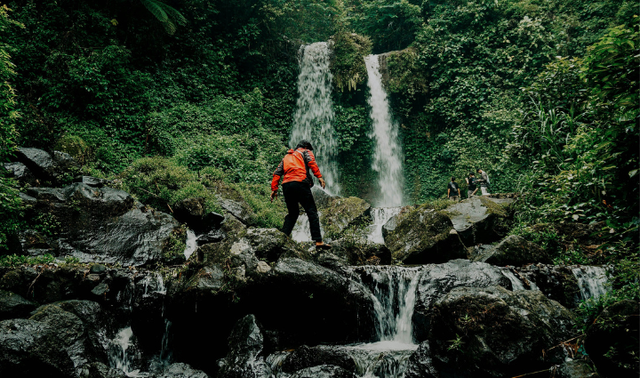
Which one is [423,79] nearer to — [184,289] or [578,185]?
[578,185]

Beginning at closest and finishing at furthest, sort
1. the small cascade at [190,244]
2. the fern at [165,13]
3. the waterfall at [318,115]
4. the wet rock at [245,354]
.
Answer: the wet rock at [245,354]
the small cascade at [190,244]
the fern at [165,13]
the waterfall at [318,115]

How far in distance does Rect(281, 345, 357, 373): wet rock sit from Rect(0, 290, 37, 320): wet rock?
12.3 feet

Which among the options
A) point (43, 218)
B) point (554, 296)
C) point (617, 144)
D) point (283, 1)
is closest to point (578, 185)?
point (554, 296)

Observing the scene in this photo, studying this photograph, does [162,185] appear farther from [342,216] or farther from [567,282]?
[567,282]

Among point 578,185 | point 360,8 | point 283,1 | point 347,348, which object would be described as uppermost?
point 360,8

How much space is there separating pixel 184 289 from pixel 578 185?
6995 mm

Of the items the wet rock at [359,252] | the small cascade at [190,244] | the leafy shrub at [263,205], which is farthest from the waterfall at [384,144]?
the small cascade at [190,244]

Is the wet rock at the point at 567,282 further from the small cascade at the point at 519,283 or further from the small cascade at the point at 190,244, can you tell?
the small cascade at the point at 190,244

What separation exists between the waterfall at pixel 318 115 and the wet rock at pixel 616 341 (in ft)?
44.8

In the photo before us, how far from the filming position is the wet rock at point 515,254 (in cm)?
653

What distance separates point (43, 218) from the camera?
714 cm

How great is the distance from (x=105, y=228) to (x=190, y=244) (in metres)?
1.87

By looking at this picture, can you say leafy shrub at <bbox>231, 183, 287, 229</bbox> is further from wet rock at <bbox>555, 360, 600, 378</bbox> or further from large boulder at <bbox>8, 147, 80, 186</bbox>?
wet rock at <bbox>555, 360, 600, 378</bbox>

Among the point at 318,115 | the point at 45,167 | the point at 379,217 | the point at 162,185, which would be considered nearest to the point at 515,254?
the point at 379,217
